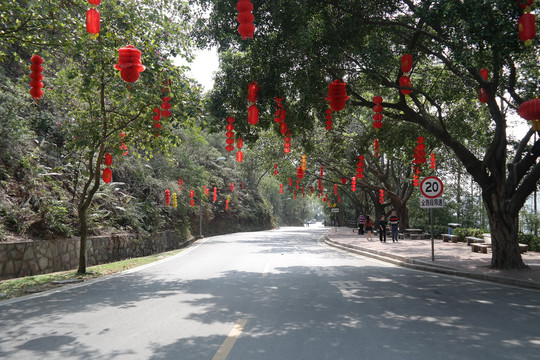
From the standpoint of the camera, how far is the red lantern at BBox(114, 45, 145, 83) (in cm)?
741

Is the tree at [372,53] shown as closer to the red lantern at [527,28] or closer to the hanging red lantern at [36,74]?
the red lantern at [527,28]

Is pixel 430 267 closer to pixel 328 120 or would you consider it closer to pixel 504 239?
pixel 504 239

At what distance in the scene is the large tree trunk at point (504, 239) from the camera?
12.1m

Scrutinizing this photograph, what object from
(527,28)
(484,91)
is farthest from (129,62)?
(484,91)

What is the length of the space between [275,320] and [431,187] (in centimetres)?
980

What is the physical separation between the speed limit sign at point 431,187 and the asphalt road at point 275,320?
423 cm

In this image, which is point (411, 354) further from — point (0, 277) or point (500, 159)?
point (0, 277)

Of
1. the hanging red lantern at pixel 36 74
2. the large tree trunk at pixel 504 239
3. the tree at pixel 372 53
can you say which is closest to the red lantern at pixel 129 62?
the hanging red lantern at pixel 36 74

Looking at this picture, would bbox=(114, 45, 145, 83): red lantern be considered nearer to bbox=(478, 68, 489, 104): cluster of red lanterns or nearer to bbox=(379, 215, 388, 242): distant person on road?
bbox=(478, 68, 489, 104): cluster of red lanterns

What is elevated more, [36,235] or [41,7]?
[41,7]

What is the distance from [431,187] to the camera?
14.3 m

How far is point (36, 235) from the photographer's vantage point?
1359 centimetres

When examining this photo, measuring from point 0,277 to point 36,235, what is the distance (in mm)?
2184

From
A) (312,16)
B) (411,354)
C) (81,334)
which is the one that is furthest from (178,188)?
(411,354)
